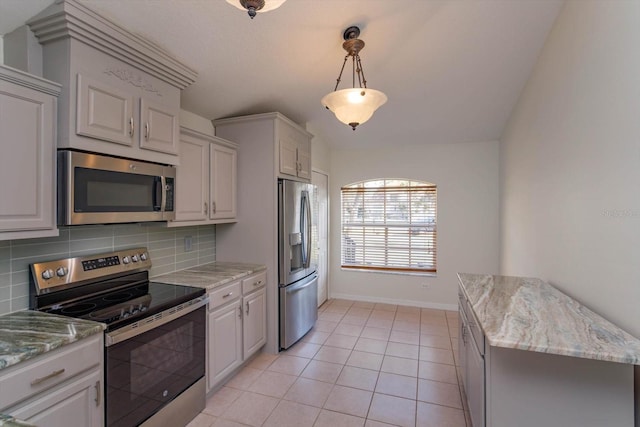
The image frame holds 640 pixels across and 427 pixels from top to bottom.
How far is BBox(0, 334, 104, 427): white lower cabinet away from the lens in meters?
1.19

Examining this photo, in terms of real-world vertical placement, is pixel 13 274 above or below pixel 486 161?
below

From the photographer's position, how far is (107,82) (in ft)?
5.79

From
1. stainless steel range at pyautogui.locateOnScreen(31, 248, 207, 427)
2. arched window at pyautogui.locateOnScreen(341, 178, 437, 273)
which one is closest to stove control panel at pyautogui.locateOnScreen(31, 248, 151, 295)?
stainless steel range at pyautogui.locateOnScreen(31, 248, 207, 427)

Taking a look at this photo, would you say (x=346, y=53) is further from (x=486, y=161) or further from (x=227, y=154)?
→ (x=486, y=161)

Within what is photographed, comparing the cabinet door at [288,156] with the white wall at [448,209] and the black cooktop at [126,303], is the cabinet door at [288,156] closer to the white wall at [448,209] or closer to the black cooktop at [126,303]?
the black cooktop at [126,303]


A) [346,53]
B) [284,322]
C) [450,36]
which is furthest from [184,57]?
[284,322]

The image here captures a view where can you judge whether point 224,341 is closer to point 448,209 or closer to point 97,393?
point 97,393

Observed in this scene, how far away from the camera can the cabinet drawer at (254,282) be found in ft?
9.10

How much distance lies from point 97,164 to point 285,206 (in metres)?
1.68

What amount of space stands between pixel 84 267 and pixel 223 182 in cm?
133

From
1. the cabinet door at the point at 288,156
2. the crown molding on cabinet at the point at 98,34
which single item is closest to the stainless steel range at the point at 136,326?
the crown molding on cabinet at the point at 98,34

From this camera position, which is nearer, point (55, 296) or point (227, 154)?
point (55, 296)

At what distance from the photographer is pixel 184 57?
7.41 ft

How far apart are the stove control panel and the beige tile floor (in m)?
1.19
